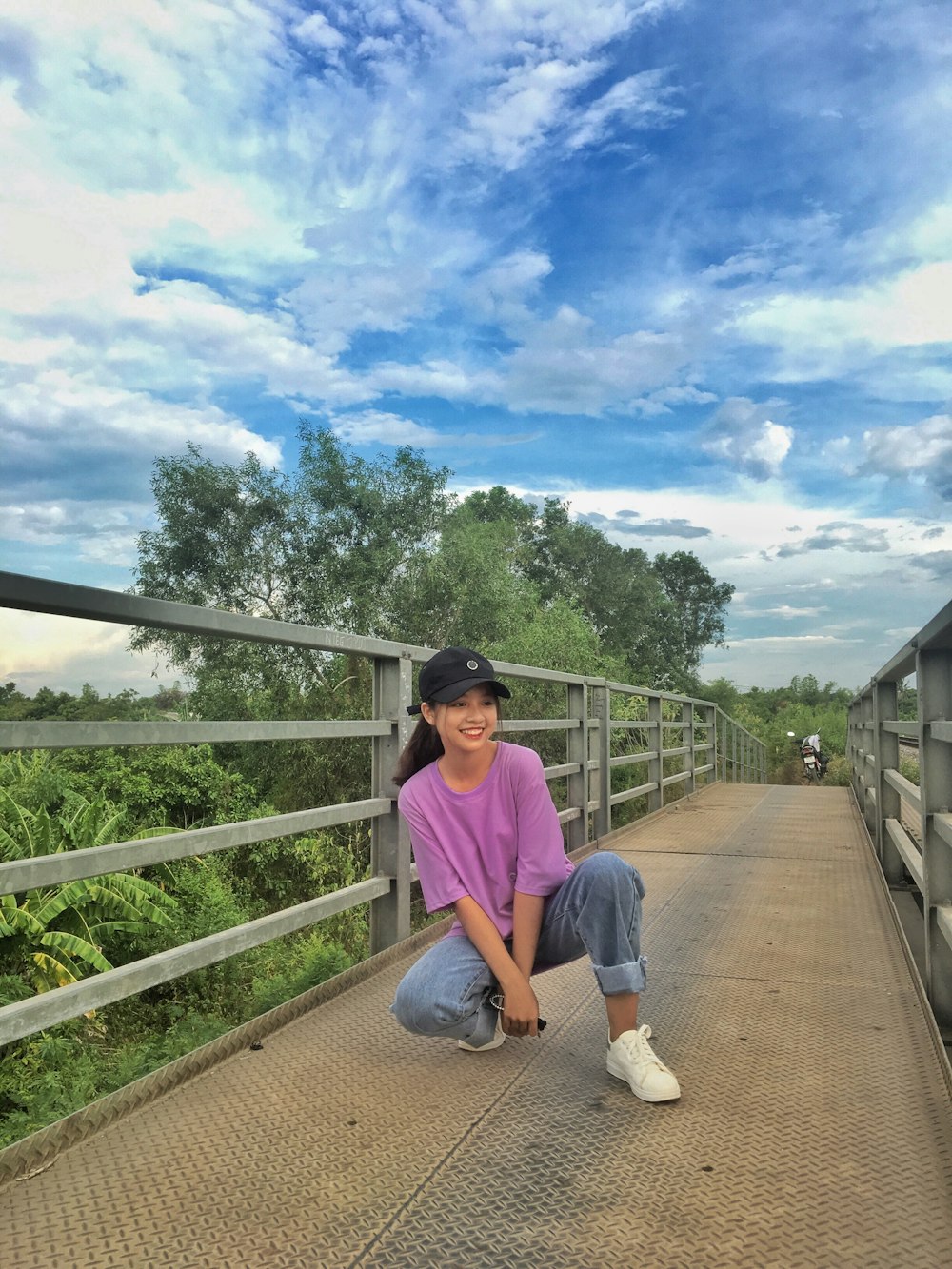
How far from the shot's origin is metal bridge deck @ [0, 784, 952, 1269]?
155cm

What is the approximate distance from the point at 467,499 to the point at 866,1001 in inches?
1910

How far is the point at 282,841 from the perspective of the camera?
72.5 ft

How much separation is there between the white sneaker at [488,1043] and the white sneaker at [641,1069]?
0.31 metres

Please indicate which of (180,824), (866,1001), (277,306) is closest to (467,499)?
(277,306)

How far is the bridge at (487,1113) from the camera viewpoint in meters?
1.58

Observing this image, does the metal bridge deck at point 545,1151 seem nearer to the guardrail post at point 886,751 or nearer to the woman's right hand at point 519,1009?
the woman's right hand at point 519,1009

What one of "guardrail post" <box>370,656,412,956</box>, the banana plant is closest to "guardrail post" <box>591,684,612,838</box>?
"guardrail post" <box>370,656,412,956</box>

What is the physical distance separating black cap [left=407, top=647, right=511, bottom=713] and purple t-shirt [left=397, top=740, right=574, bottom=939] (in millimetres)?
194

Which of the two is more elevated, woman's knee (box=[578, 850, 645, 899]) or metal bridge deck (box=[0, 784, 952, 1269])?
woman's knee (box=[578, 850, 645, 899])

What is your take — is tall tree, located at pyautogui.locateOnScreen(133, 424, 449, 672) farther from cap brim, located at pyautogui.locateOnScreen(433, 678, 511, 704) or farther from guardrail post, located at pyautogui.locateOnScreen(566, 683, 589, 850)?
cap brim, located at pyautogui.locateOnScreen(433, 678, 511, 704)

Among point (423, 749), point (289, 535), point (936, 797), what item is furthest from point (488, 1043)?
point (289, 535)

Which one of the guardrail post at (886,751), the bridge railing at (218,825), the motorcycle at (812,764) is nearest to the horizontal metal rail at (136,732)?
the bridge railing at (218,825)

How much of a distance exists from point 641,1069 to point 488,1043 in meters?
0.44

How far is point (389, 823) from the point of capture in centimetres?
339
